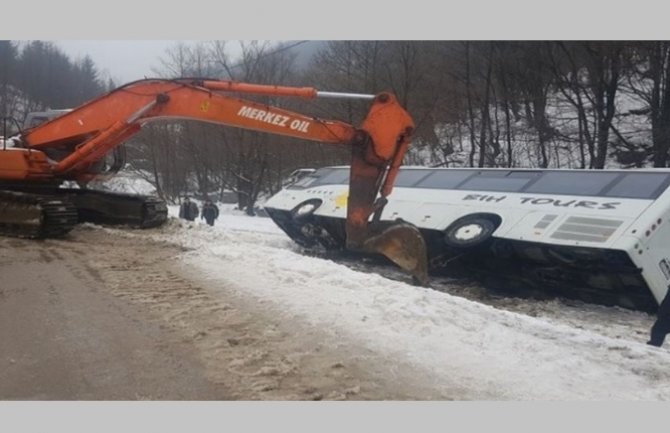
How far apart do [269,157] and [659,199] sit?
15.5 metres

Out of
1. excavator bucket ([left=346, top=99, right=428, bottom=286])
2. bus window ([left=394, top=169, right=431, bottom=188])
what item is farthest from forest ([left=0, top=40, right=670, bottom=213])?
excavator bucket ([left=346, top=99, right=428, bottom=286])

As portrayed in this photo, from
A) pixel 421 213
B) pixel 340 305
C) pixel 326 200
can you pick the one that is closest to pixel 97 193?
pixel 326 200

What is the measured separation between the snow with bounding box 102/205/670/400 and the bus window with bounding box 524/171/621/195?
12.5 feet

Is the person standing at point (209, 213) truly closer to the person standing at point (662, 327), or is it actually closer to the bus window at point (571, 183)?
the bus window at point (571, 183)

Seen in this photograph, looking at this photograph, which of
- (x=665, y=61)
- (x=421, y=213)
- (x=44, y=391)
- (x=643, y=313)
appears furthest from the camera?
(x=421, y=213)

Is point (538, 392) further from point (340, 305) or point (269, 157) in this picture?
point (269, 157)

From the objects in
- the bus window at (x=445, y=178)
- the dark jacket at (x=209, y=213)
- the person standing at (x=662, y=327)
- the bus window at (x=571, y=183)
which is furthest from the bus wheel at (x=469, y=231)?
the dark jacket at (x=209, y=213)

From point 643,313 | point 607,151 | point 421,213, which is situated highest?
point 607,151

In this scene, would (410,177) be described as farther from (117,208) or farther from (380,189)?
(117,208)

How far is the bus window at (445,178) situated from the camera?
30.9 feet

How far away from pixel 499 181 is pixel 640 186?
207 cm

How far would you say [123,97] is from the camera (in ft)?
24.5

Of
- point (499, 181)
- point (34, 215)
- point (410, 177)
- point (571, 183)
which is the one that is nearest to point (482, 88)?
point (499, 181)

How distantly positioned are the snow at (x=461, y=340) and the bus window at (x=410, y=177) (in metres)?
4.88
